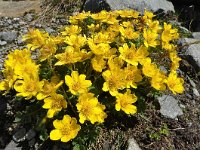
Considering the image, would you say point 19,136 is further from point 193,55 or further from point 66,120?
point 193,55

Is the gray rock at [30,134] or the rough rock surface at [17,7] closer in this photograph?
the gray rock at [30,134]

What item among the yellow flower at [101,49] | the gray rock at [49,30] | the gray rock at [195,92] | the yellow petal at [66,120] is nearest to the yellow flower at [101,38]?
the yellow flower at [101,49]

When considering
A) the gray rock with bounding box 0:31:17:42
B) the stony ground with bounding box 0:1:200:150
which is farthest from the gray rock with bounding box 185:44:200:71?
the gray rock with bounding box 0:31:17:42

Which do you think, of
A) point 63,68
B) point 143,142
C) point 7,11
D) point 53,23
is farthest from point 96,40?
point 7,11

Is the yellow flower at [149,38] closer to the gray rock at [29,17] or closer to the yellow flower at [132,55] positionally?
the yellow flower at [132,55]

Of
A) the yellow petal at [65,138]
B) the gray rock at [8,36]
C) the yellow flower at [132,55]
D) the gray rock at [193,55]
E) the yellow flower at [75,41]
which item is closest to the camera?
the yellow petal at [65,138]

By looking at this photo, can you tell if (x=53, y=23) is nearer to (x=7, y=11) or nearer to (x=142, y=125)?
(x=7, y=11)

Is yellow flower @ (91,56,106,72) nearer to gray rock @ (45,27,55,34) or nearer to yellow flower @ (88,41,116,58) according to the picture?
yellow flower @ (88,41,116,58)

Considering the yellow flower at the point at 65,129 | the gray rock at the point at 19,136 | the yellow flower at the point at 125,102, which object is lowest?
the gray rock at the point at 19,136
